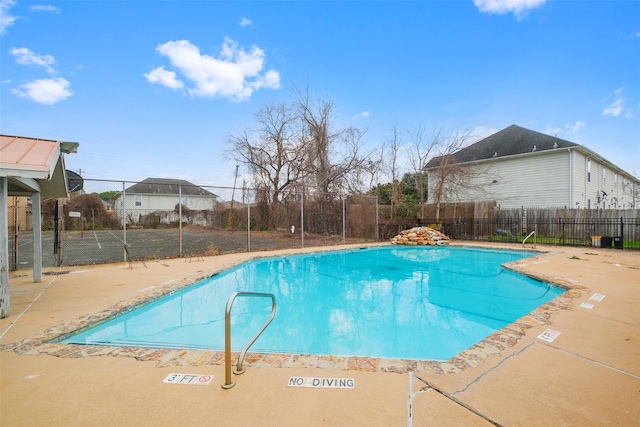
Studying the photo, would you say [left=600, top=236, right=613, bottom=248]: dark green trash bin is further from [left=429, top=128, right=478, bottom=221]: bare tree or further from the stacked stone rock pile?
[left=429, top=128, right=478, bottom=221]: bare tree

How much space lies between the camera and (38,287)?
522 centimetres

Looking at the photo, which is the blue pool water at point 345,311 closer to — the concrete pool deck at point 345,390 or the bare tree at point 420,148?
the concrete pool deck at point 345,390

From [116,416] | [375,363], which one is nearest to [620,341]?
[375,363]

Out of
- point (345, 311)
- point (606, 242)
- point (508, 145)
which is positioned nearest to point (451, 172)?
point (508, 145)

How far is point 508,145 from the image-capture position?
706 inches

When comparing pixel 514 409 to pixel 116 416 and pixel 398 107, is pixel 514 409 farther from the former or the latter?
pixel 398 107

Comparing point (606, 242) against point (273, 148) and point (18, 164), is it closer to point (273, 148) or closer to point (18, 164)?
point (18, 164)

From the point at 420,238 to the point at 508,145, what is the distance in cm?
974

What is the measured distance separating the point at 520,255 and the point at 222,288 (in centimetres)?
1036

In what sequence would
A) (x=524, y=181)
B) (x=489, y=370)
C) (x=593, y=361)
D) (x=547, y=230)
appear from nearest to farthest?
(x=489, y=370) → (x=593, y=361) → (x=547, y=230) → (x=524, y=181)

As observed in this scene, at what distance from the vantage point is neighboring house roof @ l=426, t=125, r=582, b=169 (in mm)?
16122

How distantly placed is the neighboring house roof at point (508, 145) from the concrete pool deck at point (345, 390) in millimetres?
15905

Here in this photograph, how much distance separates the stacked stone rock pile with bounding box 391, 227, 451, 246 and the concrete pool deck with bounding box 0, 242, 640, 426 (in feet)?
32.8

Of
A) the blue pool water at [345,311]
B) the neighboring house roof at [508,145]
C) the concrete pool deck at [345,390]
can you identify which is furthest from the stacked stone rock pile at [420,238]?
the concrete pool deck at [345,390]
